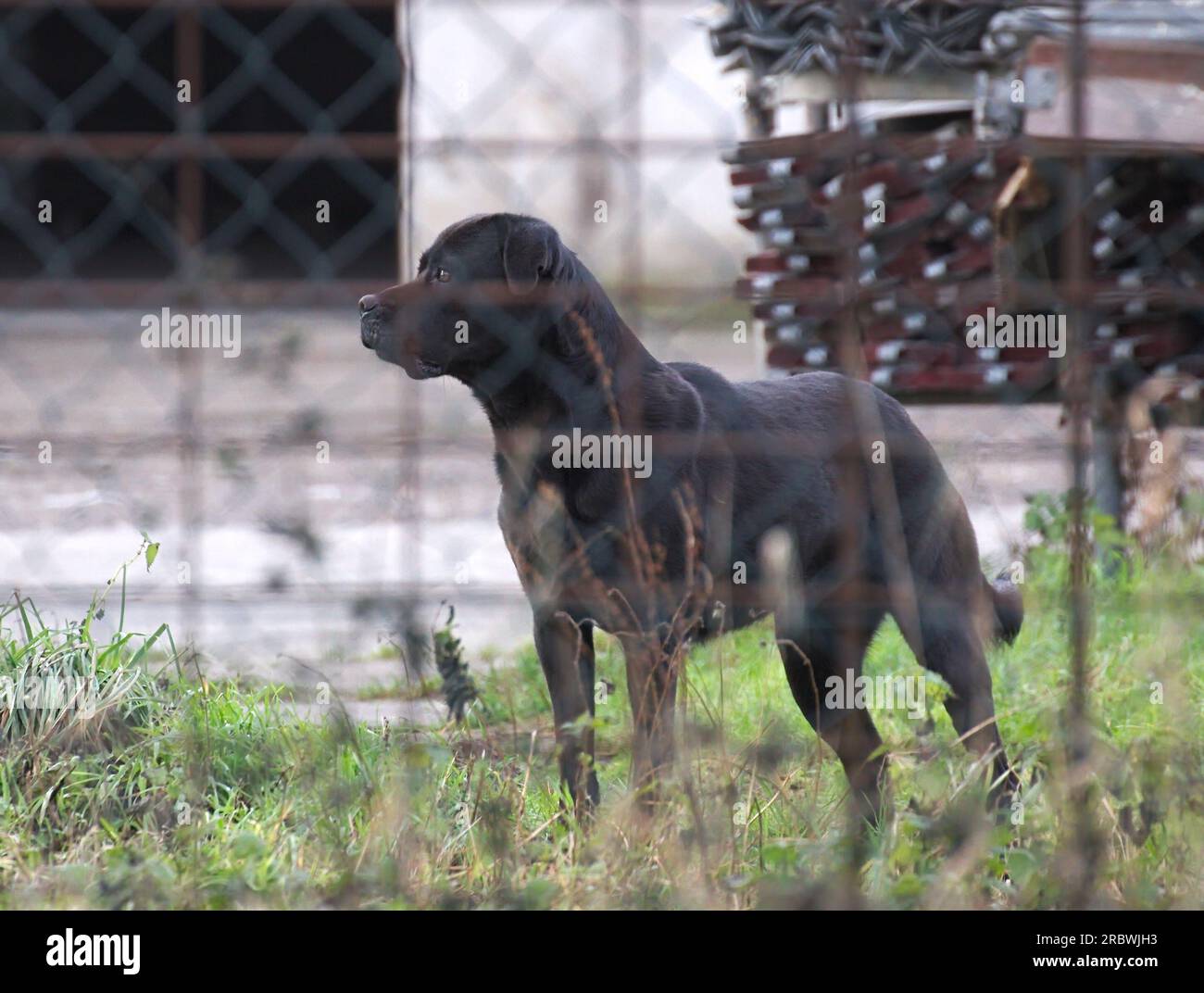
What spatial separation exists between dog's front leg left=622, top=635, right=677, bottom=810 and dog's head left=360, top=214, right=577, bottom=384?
73 cm

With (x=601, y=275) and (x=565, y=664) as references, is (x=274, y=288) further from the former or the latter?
(x=601, y=275)

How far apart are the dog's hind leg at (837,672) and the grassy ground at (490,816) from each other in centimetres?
16

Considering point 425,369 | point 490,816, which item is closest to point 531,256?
point 425,369

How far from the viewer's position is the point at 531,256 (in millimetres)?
2986

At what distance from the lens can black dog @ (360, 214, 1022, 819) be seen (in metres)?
2.93

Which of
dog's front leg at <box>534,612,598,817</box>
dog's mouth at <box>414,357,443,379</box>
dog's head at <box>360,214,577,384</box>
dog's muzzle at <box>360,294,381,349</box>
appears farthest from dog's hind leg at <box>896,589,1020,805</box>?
dog's muzzle at <box>360,294,381,349</box>

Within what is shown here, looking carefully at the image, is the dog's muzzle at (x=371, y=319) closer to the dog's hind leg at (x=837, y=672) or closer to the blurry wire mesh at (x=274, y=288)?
the blurry wire mesh at (x=274, y=288)

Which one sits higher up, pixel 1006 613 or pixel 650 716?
pixel 1006 613

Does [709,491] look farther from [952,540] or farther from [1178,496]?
[1178,496]

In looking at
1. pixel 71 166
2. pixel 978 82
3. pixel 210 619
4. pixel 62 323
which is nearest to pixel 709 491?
pixel 210 619

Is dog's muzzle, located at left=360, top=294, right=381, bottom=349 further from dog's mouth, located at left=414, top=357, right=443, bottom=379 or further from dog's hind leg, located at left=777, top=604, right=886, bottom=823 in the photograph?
dog's hind leg, located at left=777, top=604, right=886, bottom=823

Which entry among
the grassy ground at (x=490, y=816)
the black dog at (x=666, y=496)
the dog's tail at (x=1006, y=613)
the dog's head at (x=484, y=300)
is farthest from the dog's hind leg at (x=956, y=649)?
the dog's head at (x=484, y=300)

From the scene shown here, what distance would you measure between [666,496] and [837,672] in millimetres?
876
